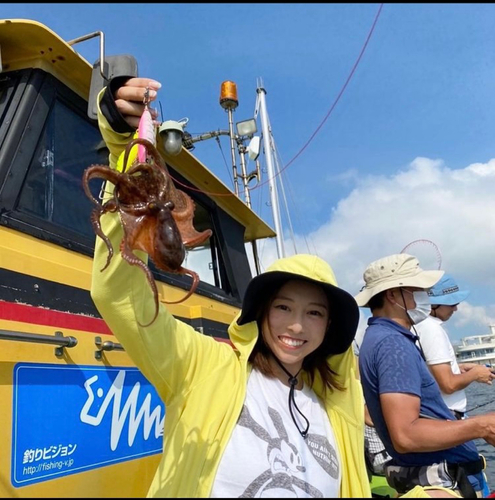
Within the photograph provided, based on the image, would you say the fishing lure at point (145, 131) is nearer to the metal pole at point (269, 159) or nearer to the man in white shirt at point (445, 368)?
the man in white shirt at point (445, 368)

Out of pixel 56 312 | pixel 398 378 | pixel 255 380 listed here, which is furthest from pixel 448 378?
pixel 56 312

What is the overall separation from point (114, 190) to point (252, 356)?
0.84m

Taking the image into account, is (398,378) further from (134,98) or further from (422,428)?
(134,98)

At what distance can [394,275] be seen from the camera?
271 centimetres

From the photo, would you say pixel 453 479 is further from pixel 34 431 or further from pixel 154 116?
pixel 154 116

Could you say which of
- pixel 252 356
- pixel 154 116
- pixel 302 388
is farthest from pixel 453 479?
pixel 154 116


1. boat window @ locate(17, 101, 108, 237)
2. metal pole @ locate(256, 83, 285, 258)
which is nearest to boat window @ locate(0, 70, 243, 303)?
boat window @ locate(17, 101, 108, 237)

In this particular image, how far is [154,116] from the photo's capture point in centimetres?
150

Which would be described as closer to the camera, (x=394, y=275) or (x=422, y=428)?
(x=422, y=428)

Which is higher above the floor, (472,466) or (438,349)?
(438,349)

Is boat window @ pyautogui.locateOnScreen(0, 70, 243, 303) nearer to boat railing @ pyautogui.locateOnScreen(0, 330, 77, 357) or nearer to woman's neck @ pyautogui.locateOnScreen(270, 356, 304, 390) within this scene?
boat railing @ pyautogui.locateOnScreen(0, 330, 77, 357)

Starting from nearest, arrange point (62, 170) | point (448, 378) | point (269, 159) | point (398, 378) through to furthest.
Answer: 1. point (398, 378)
2. point (62, 170)
3. point (448, 378)
4. point (269, 159)

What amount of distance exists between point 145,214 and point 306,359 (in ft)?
3.30

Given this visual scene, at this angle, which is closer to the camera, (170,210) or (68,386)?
(170,210)
